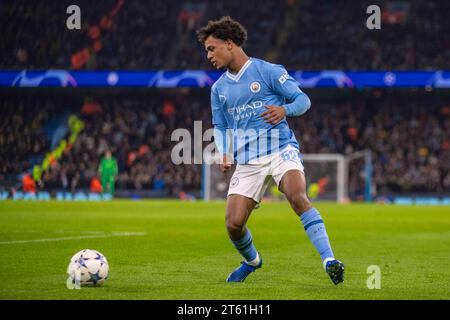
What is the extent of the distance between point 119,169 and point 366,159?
9950 mm

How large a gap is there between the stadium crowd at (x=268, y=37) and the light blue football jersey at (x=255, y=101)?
2637cm

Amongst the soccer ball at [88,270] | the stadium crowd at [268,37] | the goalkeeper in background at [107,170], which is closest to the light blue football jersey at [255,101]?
the soccer ball at [88,270]

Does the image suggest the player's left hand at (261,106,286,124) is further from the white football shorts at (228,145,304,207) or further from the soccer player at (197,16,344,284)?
the white football shorts at (228,145,304,207)

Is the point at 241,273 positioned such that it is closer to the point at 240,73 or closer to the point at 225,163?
the point at 225,163

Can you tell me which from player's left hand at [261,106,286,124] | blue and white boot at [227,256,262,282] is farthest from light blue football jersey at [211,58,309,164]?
blue and white boot at [227,256,262,282]

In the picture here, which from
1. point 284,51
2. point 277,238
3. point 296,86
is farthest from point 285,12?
point 296,86

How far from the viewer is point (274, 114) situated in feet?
25.8

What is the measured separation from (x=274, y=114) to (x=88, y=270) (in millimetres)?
2109

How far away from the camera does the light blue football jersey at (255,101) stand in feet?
26.7

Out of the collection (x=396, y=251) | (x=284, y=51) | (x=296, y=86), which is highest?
(x=284, y=51)

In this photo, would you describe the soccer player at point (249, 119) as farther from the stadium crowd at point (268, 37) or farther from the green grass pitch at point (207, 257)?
the stadium crowd at point (268, 37)

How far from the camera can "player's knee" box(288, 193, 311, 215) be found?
25.8 feet
